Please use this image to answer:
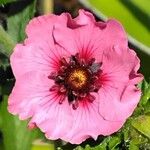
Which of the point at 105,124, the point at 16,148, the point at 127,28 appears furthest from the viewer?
the point at 127,28

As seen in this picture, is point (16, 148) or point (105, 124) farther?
point (16, 148)

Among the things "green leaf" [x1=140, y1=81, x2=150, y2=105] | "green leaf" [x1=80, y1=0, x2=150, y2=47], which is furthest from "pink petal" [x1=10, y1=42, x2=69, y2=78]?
"green leaf" [x1=80, y1=0, x2=150, y2=47]

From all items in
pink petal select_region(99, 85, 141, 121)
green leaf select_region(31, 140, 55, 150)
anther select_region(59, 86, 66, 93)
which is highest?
pink petal select_region(99, 85, 141, 121)

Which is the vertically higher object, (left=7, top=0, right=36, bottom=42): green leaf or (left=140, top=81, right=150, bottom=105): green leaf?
(left=140, top=81, right=150, bottom=105): green leaf

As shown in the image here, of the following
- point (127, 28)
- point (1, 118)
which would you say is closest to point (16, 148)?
point (1, 118)

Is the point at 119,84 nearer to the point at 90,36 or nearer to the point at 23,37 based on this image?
the point at 90,36

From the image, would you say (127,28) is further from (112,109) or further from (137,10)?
(112,109)

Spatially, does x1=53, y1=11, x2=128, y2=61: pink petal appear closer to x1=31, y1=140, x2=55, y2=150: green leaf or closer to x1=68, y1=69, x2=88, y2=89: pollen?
x1=68, y1=69, x2=88, y2=89: pollen
